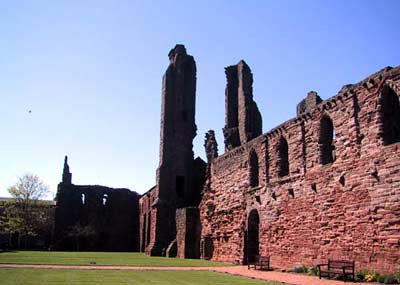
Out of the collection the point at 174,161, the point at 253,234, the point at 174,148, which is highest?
the point at 174,148

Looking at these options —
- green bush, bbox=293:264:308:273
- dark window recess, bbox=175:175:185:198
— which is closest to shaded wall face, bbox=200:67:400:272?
green bush, bbox=293:264:308:273

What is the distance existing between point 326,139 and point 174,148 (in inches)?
860

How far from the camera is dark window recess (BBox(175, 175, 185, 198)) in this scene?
38.6m

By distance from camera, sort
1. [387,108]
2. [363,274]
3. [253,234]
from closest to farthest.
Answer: [363,274] < [387,108] < [253,234]

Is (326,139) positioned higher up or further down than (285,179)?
higher up

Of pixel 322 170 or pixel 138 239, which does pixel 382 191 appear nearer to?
pixel 322 170

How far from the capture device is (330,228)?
1628cm

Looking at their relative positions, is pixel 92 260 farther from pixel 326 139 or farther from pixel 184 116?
pixel 184 116

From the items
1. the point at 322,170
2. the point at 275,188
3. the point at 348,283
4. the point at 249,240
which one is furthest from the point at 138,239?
the point at 348,283

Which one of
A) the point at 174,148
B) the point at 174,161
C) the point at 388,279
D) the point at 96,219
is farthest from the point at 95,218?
the point at 388,279

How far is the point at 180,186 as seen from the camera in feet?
128

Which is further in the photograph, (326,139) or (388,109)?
(326,139)

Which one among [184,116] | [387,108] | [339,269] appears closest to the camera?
[387,108]

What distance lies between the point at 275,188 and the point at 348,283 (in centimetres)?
792
